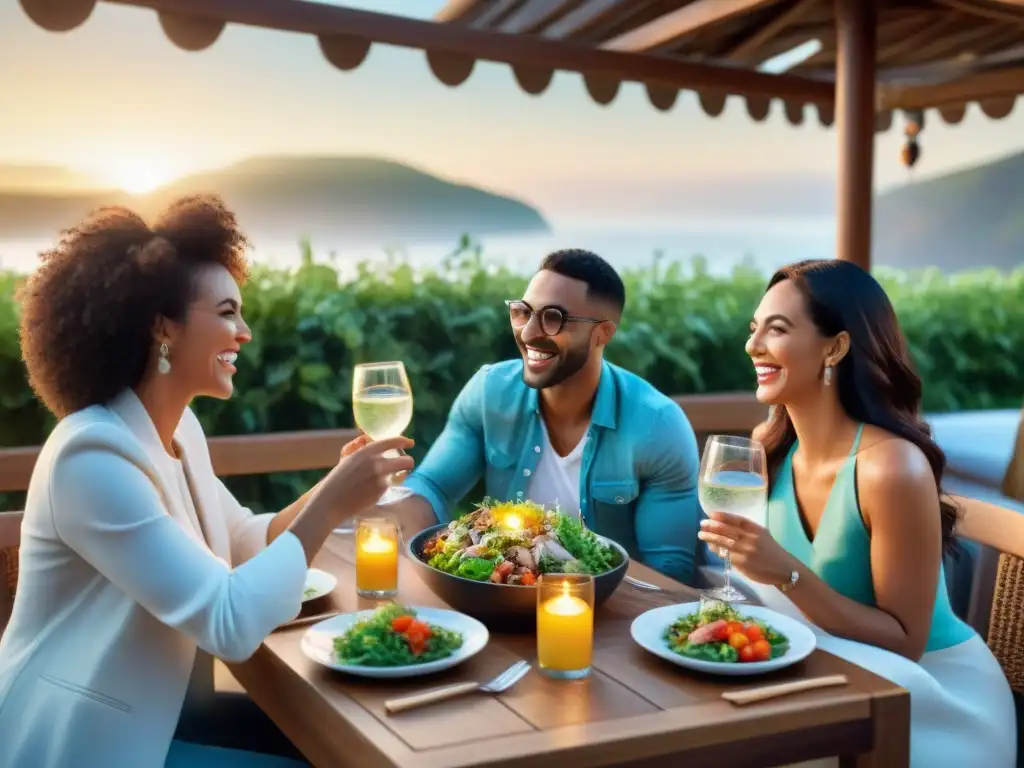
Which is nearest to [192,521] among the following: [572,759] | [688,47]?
[572,759]

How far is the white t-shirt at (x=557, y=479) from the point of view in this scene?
119 inches

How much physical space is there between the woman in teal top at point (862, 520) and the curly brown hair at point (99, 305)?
113 cm

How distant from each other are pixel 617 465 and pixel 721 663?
3.83 ft

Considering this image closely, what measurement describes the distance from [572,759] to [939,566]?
3.45 ft

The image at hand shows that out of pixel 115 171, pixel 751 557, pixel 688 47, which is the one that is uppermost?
pixel 688 47

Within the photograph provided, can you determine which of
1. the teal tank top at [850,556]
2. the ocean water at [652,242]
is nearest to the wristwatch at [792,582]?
the teal tank top at [850,556]

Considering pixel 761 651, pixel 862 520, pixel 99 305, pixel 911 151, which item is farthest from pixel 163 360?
pixel 911 151

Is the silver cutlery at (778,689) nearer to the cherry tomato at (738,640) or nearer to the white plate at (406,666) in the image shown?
the cherry tomato at (738,640)

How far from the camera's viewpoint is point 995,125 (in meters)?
10.1

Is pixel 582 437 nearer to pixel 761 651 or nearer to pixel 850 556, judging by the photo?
pixel 850 556

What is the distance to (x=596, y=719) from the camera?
166cm

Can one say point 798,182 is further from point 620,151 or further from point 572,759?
point 572,759

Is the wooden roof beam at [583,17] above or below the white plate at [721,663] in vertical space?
above

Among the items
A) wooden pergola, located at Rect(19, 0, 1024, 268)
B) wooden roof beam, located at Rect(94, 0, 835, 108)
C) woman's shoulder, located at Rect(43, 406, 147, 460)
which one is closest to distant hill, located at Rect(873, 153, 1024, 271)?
wooden pergola, located at Rect(19, 0, 1024, 268)
